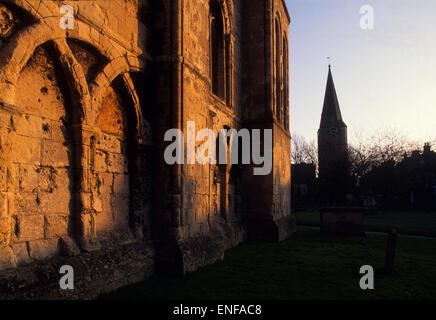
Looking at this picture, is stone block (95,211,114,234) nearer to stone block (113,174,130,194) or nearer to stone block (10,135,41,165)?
stone block (113,174,130,194)

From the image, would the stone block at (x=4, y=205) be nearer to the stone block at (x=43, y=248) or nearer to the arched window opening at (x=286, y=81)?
the stone block at (x=43, y=248)

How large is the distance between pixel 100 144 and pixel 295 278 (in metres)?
4.05

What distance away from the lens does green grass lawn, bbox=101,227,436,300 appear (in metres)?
4.79

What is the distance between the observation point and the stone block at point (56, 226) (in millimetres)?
3926

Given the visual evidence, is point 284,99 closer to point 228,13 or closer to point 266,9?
point 266,9

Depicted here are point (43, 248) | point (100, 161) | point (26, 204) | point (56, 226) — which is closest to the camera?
point (26, 204)

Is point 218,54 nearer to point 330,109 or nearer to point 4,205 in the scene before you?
point 4,205

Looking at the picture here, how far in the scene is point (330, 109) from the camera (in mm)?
52188

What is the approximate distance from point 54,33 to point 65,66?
1.34 feet

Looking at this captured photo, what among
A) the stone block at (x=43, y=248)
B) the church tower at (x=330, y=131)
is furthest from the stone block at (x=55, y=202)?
the church tower at (x=330, y=131)

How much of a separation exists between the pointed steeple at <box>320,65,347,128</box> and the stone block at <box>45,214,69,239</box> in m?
51.1

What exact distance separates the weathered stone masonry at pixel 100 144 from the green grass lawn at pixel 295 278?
0.49 metres

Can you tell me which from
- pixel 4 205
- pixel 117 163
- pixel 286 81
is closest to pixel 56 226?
pixel 4 205

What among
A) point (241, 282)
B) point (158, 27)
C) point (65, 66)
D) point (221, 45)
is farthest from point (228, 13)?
point (241, 282)
